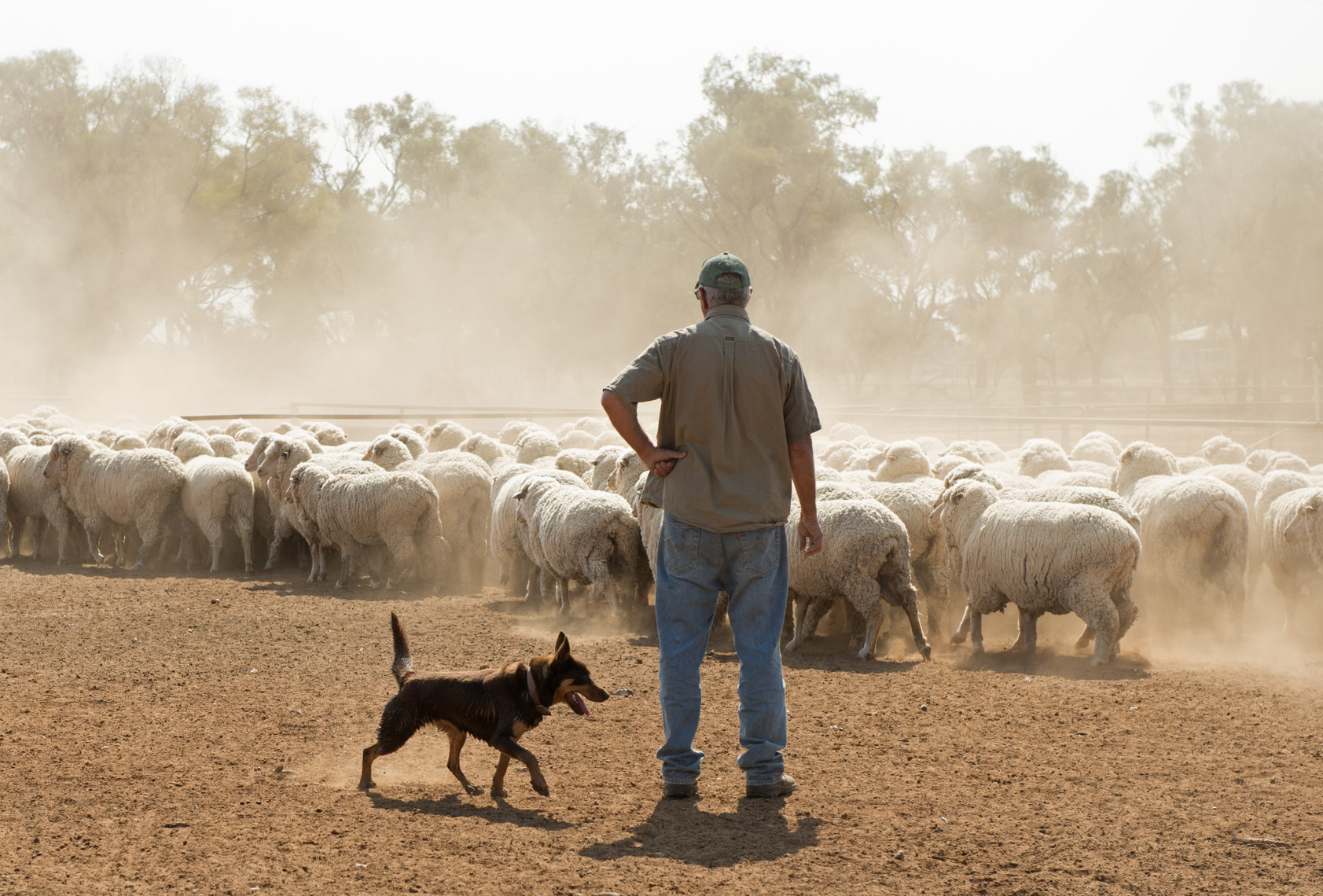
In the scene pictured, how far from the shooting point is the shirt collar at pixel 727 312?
184 inches

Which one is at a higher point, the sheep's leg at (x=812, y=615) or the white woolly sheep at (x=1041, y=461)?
the white woolly sheep at (x=1041, y=461)

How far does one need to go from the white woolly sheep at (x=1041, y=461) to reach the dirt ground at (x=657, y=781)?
12.8 feet

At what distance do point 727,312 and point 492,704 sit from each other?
2.03 meters

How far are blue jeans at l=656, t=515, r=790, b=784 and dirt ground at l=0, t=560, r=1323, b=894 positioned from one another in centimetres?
24

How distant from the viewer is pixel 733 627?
4.65m

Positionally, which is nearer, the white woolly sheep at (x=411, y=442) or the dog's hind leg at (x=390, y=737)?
the dog's hind leg at (x=390, y=737)

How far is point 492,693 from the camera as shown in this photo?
4.71 metres

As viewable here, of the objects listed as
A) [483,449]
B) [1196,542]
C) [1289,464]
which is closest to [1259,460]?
[1289,464]

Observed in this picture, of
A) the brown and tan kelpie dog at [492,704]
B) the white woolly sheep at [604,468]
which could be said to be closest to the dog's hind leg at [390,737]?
the brown and tan kelpie dog at [492,704]

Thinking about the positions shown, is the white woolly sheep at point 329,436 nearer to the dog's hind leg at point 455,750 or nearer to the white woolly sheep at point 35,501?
the white woolly sheep at point 35,501

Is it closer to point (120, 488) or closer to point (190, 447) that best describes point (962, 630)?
point (120, 488)

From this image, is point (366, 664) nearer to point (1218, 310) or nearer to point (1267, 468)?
point (1267, 468)

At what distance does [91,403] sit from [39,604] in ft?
102

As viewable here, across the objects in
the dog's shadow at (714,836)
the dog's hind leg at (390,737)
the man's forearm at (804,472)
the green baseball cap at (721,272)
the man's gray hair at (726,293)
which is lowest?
the dog's shadow at (714,836)
